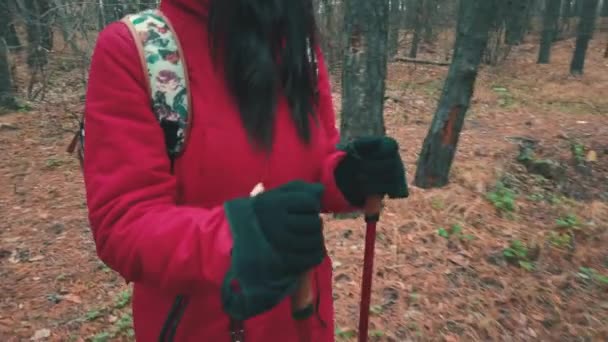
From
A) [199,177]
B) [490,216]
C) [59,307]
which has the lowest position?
[59,307]

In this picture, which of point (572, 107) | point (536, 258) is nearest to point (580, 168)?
point (536, 258)

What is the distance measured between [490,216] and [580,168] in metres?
3.46

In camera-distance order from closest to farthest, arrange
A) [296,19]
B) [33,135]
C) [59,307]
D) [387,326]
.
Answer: [296,19] → [387,326] → [59,307] → [33,135]

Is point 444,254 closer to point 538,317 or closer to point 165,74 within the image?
point 538,317

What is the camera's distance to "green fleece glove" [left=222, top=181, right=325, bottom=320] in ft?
3.30

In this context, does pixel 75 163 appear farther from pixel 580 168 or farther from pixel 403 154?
pixel 580 168

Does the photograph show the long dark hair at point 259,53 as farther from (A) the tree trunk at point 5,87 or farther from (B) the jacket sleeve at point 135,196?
(A) the tree trunk at point 5,87

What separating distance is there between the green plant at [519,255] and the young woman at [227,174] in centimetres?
329

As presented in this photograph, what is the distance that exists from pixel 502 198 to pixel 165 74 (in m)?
5.27

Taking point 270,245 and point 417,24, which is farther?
point 417,24

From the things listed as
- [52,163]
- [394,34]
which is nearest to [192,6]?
[52,163]

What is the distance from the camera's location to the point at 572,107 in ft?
38.7

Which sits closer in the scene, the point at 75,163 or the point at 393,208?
the point at 393,208

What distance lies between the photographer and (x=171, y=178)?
118 centimetres
